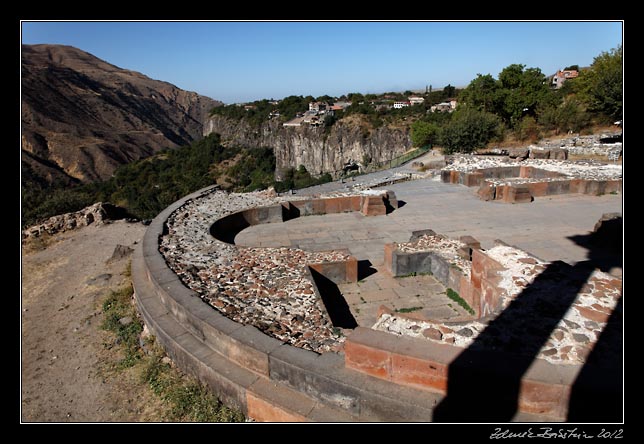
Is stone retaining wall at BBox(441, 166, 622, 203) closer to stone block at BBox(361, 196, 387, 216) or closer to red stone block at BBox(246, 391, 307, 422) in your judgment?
stone block at BBox(361, 196, 387, 216)

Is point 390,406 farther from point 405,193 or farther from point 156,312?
point 405,193

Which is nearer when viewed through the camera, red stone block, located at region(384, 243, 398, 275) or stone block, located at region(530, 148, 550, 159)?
red stone block, located at region(384, 243, 398, 275)

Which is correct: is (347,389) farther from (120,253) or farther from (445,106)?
(445,106)

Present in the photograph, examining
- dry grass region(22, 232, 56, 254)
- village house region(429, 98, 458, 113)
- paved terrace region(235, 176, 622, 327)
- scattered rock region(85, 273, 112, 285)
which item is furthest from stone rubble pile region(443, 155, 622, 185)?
village house region(429, 98, 458, 113)

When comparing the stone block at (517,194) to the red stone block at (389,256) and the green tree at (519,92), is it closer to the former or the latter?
the red stone block at (389,256)

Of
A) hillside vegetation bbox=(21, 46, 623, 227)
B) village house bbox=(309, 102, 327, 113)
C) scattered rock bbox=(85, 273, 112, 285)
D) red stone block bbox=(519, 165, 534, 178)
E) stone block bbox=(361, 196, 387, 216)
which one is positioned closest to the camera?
scattered rock bbox=(85, 273, 112, 285)

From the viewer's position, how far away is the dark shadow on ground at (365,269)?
278 inches

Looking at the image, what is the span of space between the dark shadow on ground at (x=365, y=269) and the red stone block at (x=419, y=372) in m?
3.39

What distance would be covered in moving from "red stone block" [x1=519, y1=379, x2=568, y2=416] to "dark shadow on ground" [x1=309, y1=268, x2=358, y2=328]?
8.45 feet

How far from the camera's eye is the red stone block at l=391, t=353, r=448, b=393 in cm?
338

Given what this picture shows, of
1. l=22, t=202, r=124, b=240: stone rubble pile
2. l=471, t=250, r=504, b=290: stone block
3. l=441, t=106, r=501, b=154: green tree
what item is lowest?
l=471, t=250, r=504, b=290: stone block

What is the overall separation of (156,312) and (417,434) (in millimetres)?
4089

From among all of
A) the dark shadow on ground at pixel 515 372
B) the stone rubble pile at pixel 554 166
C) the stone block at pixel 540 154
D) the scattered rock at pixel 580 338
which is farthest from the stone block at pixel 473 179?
the scattered rock at pixel 580 338

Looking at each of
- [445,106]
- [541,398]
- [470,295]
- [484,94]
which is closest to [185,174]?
[445,106]
